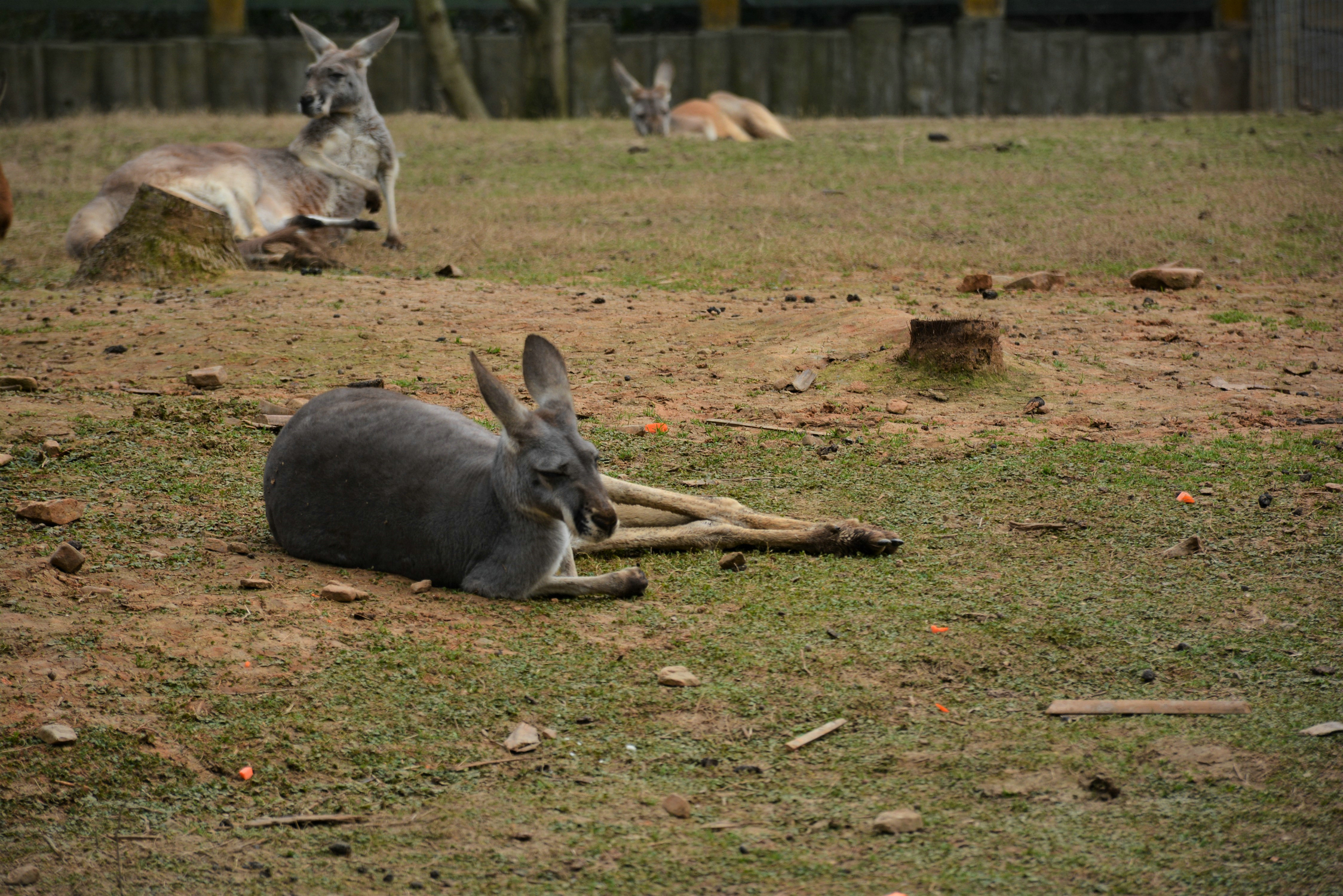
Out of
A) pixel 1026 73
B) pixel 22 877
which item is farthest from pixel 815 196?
pixel 22 877

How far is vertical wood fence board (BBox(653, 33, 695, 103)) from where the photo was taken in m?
17.2

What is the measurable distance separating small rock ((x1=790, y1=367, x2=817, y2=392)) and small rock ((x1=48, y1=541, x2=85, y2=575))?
3098 millimetres

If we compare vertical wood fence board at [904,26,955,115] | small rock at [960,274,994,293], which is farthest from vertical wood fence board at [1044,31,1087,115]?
small rock at [960,274,994,293]

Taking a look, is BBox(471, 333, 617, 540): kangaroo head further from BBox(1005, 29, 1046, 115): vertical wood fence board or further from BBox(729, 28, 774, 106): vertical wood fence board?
BBox(1005, 29, 1046, 115): vertical wood fence board

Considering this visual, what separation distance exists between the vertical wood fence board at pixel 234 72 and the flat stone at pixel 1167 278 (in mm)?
12262

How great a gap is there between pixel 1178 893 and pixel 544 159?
10.4 m

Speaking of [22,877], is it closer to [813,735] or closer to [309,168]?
[813,735]

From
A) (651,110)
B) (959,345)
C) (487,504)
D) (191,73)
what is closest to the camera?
(487,504)

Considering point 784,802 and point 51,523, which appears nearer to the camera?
point 784,802

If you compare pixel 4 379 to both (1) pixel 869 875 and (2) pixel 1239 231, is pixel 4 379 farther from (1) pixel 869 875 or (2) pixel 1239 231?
(2) pixel 1239 231

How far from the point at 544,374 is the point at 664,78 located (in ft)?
39.5

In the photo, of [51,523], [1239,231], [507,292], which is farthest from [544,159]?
[51,523]

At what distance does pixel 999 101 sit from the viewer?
16.9 m

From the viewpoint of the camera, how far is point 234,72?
16.8m
